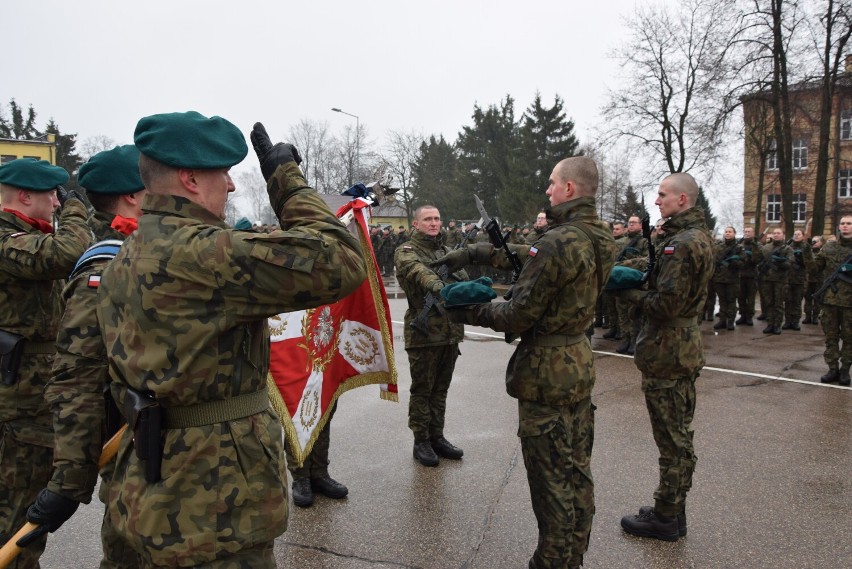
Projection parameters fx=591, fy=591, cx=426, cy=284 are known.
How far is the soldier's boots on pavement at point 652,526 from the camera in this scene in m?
3.75

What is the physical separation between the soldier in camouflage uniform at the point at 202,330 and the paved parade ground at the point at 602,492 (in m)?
1.80

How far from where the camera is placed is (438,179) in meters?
53.8

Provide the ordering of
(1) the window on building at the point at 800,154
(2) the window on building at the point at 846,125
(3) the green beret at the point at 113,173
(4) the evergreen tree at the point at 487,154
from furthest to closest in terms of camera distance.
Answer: (4) the evergreen tree at the point at 487,154, (1) the window on building at the point at 800,154, (2) the window on building at the point at 846,125, (3) the green beret at the point at 113,173

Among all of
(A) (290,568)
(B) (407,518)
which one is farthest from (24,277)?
(B) (407,518)

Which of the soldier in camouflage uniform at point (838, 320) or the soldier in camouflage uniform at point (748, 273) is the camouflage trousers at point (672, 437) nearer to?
the soldier in camouflage uniform at point (838, 320)

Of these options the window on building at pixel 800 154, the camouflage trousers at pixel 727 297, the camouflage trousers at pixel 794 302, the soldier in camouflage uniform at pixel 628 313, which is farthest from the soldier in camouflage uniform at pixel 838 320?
the window on building at pixel 800 154

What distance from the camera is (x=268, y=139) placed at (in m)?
2.08

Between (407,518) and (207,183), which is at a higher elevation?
(207,183)

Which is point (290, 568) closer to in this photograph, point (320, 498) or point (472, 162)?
point (320, 498)

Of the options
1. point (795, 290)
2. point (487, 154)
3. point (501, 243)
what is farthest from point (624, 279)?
point (487, 154)

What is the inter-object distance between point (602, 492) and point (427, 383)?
163 centimetres

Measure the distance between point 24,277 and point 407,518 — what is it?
2.76m

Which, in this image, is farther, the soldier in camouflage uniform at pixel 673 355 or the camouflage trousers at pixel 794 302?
the camouflage trousers at pixel 794 302

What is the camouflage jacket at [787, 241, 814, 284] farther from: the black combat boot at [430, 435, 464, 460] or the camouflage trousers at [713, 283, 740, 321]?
the black combat boot at [430, 435, 464, 460]
